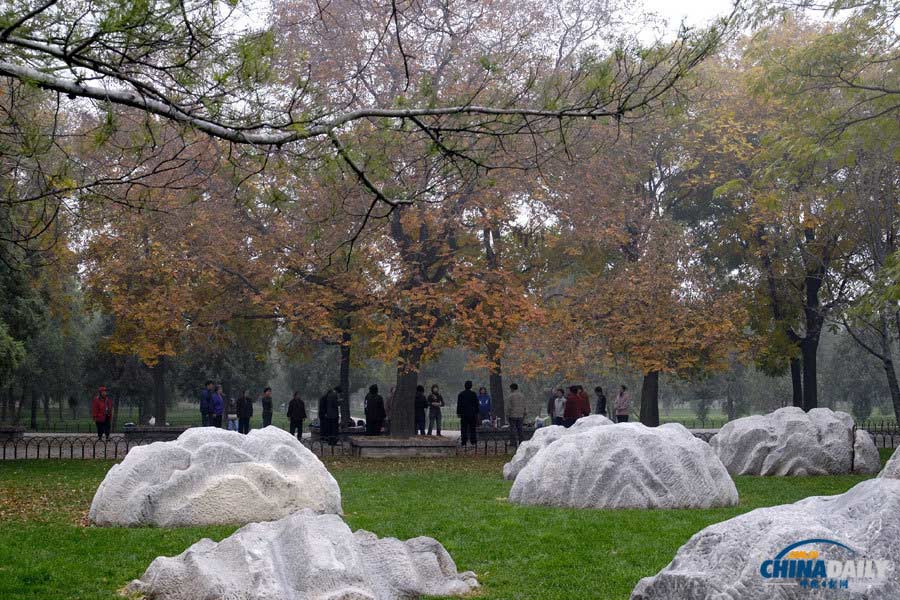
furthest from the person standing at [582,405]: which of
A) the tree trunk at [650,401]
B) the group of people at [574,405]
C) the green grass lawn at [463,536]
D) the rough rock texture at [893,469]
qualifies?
the rough rock texture at [893,469]

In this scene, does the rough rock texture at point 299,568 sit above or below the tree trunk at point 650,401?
below

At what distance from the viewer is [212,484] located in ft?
35.0

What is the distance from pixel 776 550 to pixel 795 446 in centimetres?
1361

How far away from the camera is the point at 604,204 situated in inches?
958

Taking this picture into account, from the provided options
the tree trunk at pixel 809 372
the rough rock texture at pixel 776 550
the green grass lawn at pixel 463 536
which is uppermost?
the tree trunk at pixel 809 372

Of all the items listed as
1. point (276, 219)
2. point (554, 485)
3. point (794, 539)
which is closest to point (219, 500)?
point (554, 485)

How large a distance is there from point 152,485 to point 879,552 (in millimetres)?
8173

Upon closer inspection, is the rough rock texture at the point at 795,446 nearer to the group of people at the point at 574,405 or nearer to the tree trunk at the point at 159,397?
the group of people at the point at 574,405

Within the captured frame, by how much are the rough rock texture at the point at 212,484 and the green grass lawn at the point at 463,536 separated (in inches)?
13.2

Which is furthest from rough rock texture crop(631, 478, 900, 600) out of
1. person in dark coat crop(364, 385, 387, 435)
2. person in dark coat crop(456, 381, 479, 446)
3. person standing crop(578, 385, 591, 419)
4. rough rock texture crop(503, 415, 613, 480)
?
person in dark coat crop(364, 385, 387, 435)

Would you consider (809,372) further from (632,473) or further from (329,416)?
(632,473)

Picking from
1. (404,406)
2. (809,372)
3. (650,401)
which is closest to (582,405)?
(650,401)

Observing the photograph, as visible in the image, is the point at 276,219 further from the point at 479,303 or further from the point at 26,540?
the point at 26,540

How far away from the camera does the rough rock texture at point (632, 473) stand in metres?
11.7
